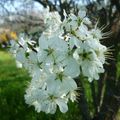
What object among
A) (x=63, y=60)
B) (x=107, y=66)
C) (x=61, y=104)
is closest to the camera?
(x=63, y=60)

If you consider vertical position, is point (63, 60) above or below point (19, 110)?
above

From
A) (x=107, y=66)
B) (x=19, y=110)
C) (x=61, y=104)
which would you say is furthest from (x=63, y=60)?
(x=19, y=110)

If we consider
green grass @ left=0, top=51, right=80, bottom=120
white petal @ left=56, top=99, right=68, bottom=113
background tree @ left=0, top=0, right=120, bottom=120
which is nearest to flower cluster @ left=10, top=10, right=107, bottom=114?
white petal @ left=56, top=99, right=68, bottom=113

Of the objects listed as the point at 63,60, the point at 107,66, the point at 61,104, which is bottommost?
the point at 107,66

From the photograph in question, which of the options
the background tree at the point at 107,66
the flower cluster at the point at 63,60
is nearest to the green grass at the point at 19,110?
the background tree at the point at 107,66

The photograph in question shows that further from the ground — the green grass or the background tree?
the background tree

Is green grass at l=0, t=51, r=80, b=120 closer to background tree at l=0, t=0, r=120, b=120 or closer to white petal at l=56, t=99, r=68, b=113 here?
background tree at l=0, t=0, r=120, b=120

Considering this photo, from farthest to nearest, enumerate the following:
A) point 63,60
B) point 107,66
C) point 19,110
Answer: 1. point 19,110
2. point 107,66
3. point 63,60

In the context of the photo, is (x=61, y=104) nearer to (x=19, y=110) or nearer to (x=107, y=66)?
(x=107, y=66)

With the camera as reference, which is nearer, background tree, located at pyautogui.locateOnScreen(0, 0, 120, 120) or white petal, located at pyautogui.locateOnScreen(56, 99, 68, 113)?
white petal, located at pyautogui.locateOnScreen(56, 99, 68, 113)
